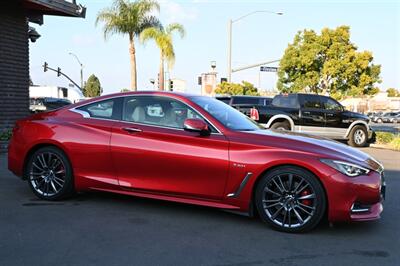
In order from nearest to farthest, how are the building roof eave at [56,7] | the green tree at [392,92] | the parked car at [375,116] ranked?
the building roof eave at [56,7] → the parked car at [375,116] → the green tree at [392,92]

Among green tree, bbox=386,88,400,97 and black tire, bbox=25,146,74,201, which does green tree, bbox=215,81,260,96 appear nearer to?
black tire, bbox=25,146,74,201

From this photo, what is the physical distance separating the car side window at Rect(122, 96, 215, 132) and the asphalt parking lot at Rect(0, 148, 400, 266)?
3.69 feet

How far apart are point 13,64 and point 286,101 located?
30.4ft

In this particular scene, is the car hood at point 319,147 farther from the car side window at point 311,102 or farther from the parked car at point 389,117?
the parked car at point 389,117

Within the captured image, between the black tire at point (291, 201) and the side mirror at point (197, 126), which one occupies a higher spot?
the side mirror at point (197, 126)

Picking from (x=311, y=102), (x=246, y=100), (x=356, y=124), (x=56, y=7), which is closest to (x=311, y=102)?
(x=311, y=102)

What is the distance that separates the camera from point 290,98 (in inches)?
682

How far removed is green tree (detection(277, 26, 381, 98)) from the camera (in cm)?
3083

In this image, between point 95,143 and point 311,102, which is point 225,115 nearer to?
point 95,143

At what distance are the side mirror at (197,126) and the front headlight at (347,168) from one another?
135 cm

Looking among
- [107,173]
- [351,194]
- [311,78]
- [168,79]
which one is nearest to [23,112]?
[107,173]

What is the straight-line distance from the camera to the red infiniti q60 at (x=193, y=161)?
5145 mm

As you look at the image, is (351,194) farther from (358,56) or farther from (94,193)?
(358,56)

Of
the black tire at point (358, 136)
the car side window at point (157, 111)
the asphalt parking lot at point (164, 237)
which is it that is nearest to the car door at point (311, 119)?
the black tire at point (358, 136)
